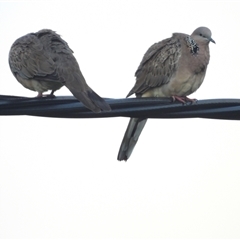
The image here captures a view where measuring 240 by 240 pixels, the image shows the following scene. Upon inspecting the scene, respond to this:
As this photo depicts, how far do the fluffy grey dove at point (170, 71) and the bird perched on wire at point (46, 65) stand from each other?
825mm

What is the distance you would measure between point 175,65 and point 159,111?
1.93 meters

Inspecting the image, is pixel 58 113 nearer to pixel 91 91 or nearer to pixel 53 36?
pixel 91 91

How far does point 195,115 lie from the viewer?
163 inches

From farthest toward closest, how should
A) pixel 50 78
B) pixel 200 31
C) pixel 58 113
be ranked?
pixel 200 31 → pixel 50 78 → pixel 58 113

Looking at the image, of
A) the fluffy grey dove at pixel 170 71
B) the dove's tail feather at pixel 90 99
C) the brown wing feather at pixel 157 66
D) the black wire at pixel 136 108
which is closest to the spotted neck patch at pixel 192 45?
the fluffy grey dove at pixel 170 71

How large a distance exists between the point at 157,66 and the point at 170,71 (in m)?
0.13

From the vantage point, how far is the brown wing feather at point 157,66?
19.7ft

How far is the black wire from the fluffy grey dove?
1687mm

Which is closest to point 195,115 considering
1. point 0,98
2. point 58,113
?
point 58,113

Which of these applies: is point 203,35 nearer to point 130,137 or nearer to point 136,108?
point 130,137

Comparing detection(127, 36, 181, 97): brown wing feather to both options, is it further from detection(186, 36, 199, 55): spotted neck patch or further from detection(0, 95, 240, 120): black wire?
detection(0, 95, 240, 120): black wire

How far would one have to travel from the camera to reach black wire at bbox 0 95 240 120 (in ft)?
13.3

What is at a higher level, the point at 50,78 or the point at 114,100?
the point at 50,78

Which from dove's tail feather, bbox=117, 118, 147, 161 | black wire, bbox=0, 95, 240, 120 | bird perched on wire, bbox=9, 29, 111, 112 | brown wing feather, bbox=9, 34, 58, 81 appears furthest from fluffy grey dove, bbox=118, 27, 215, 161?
black wire, bbox=0, 95, 240, 120
